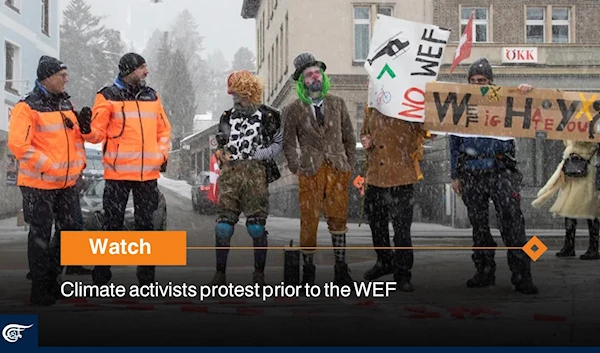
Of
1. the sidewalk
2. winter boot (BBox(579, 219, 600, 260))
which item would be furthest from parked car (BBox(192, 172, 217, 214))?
winter boot (BBox(579, 219, 600, 260))

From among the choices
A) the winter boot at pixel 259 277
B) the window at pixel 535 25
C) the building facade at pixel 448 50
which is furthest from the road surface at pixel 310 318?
the window at pixel 535 25

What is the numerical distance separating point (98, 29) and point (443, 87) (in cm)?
146

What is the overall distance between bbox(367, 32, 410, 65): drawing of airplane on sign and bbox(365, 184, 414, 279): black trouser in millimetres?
705

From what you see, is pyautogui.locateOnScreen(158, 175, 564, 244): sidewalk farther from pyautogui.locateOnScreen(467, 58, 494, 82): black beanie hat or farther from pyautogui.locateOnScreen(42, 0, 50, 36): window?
pyautogui.locateOnScreen(42, 0, 50, 36): window

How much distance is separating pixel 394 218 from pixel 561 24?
12.9 meters

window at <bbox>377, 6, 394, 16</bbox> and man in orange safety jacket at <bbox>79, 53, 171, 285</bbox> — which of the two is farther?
window at <bbox>377, 6, 394, 16</bbox>

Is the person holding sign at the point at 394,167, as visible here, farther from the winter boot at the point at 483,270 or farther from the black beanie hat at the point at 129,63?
the black beanie hat at the point at 129,63

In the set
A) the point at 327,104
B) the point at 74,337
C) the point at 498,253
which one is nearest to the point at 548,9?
the point at 498,253

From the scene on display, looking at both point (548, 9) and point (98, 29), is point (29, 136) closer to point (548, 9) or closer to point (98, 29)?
point (98, 29)

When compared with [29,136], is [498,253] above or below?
below

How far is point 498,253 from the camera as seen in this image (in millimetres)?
5449

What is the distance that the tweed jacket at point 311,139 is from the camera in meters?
4.16

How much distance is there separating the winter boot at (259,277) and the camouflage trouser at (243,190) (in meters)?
0.59

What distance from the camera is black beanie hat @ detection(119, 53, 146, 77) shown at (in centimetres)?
396
